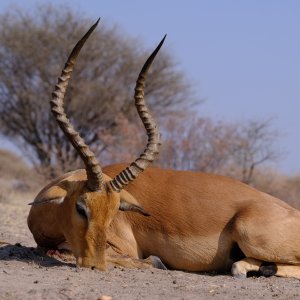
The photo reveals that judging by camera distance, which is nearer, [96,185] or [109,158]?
[96,185]

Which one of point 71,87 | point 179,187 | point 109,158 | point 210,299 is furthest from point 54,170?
point 210,299

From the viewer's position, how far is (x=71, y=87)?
30422 mm

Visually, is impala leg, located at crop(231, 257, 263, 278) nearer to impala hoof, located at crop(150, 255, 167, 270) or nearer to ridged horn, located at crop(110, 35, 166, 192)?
impala hoof, located at crop(150, 255, 167, 270)

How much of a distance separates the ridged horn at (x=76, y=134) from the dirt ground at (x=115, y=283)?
84 cm

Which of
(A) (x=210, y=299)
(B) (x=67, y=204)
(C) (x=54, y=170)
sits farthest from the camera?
(C) (x=54, y=170)

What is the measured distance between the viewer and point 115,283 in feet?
24.1

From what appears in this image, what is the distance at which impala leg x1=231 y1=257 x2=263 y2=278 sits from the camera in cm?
839

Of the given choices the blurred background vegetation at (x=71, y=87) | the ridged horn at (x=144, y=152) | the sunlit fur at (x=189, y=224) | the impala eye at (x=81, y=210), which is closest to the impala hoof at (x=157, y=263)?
the sunlit fur at (x=189, y=224)

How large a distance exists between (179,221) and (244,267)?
825 mm

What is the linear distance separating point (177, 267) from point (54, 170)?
59.2ft

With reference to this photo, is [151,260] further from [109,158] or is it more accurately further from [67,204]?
[109,158]

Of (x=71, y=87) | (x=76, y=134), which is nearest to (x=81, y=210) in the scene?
(x=76, y=134)

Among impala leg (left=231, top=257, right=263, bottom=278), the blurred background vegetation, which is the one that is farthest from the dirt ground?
the blurred background vegetation

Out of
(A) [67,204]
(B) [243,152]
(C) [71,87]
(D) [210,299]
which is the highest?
(C) [71,87]
